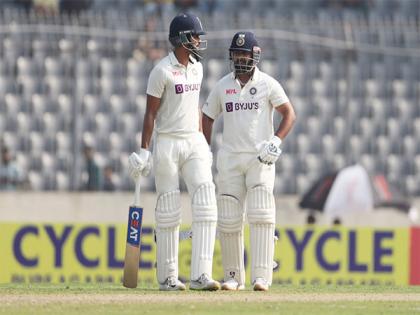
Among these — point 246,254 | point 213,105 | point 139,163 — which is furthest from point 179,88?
point 246,254

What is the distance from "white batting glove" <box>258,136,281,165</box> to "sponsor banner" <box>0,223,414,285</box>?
560cm

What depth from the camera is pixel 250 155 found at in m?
10.4

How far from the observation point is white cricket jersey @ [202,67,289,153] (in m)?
10.4

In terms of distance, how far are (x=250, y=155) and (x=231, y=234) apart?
0.65 m

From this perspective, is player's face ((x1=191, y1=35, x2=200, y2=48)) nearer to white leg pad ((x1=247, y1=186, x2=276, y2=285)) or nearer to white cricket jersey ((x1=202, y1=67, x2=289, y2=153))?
white cricket jersey ((x1=202, y1=67, x2=289, y2=153))

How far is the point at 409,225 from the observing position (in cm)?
1778

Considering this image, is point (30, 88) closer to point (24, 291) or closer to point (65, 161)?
point (65, 161)

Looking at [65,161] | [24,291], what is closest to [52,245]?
[65,161]

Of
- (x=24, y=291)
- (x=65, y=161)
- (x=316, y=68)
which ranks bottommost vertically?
(x=24, y=291)

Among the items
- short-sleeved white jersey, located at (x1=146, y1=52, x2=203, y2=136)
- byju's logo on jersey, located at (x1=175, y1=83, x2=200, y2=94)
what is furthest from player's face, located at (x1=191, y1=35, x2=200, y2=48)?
byju's logo on jersey, located at (x1=175, y1=83, x2=200, y2=94)

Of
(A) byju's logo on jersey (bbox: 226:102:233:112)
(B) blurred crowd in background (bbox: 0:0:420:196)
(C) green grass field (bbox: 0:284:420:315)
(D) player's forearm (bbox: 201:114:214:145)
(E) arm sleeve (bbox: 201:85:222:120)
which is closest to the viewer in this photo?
(C) green grass field (bbox: 0:284:420:315)

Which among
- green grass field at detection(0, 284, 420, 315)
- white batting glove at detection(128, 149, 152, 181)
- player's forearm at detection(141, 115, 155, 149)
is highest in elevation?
player's forearm at detection(141, 115, 155, 149)

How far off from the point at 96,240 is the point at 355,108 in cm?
429

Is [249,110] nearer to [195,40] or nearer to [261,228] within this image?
[195,40]
